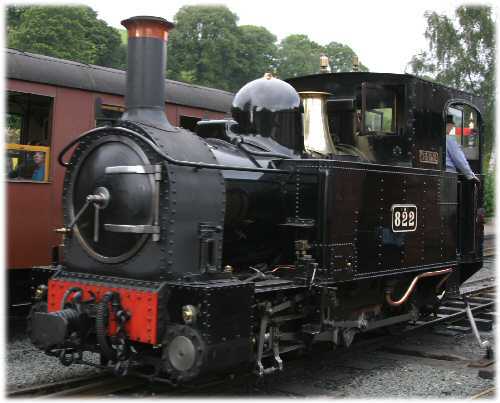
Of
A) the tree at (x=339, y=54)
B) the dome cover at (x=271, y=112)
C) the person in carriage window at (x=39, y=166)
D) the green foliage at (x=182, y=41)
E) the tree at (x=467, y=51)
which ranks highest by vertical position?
the tree at (x=339, y=54)

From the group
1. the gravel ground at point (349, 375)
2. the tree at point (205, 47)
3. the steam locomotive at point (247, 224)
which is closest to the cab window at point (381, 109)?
the steam locomotive at point (247, 224)

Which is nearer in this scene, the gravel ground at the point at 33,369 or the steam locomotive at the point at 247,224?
the steam locomotive at the point at 247,224

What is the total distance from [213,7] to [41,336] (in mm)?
38380

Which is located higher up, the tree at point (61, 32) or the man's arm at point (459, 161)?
the tree at point (61, 32)

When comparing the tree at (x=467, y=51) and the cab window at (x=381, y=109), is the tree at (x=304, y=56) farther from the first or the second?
the cab window at (x=381, y=109)

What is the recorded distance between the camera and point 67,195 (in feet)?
16.2

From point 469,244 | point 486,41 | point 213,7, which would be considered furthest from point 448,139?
point 213,7

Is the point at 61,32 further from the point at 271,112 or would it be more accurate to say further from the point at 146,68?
the point at 146,68

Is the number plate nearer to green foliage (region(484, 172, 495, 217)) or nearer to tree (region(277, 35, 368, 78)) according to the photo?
green foliage (region(484, 172, 495, 217))

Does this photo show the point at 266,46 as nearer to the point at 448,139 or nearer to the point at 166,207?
the point at 448,139

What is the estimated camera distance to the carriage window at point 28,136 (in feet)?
22.2

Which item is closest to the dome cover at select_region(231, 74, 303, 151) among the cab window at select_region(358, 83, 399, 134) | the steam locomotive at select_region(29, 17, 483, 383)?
the steam locomotive at select_region(29, 17, 483, 383)

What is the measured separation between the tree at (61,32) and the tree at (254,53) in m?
8.54

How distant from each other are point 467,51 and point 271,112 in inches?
979
